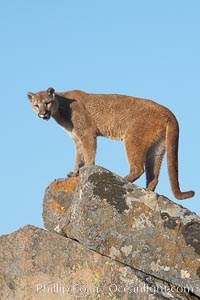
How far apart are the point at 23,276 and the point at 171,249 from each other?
201cm

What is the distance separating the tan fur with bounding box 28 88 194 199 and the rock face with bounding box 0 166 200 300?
2169mm

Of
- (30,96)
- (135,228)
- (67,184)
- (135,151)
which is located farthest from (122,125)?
(135,228)

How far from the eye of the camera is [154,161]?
38.7 ft

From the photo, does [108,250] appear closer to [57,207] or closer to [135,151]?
[57,207]

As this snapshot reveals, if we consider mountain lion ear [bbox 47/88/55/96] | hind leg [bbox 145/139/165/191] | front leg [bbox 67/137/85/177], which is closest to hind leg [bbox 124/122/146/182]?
hind leg [bbox 145/139/165/191]

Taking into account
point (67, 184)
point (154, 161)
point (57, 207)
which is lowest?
point (57, 207)

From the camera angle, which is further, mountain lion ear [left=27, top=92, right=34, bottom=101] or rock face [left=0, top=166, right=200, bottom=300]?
mountain lion ear [left=27, top=92, right=34, bottom=101]

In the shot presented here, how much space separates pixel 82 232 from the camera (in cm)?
796

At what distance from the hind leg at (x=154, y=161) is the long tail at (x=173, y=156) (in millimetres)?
389

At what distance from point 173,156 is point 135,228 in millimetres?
3154

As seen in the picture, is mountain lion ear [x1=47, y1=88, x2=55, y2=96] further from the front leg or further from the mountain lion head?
the front leg

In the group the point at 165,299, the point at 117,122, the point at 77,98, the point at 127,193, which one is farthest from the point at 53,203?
the point at 77,98

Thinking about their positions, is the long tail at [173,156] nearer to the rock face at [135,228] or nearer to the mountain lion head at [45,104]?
the rock face at [135,228]

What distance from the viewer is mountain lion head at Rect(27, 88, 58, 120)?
43.2 feet
